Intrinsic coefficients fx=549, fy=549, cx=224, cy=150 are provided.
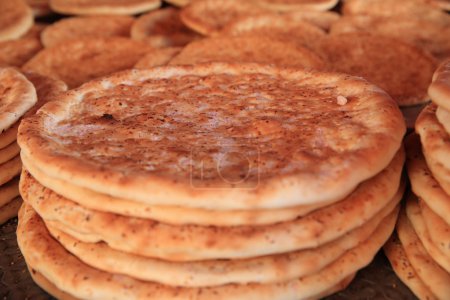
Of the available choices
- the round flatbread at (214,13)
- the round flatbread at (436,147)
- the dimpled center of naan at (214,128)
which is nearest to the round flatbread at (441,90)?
the round flatbread at (436,147)

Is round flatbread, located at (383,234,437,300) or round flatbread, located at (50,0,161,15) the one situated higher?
round flatbread, located at (383,234,437,300)

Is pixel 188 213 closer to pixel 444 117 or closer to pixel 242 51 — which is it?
pixel 444 117

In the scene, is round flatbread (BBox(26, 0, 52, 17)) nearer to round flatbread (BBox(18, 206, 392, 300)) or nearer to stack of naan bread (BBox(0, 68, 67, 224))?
stack of naan bread (BBox(0, 68, 67, 224))

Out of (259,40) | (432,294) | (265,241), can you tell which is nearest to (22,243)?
(265,241)

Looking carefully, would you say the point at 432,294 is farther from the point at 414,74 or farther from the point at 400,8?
the point at 400,8

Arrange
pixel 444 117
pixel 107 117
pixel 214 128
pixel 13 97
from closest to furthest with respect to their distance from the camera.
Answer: pixel 444 117 → pixel 214 128 → pixel 107 117 → pixel 13 97

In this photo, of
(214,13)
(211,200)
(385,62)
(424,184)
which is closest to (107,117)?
(211,200)

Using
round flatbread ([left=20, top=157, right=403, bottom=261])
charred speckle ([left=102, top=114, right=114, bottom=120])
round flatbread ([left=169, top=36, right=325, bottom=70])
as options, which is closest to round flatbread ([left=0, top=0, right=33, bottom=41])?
round flatbread ([left=169, top=36, right=325, bottom=70])
